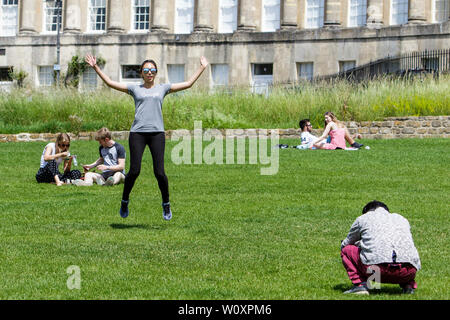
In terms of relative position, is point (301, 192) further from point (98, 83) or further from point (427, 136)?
point (98, 83)

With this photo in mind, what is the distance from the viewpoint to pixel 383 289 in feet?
31.5

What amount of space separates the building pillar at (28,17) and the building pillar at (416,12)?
21779 mm

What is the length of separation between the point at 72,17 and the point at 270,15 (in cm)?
1121

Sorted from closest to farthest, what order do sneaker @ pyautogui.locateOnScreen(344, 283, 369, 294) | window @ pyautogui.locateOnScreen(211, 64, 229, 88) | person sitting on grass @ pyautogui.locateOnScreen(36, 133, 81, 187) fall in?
1. sneaker @ pyautogui.locateOnScreen(344, 283, 369, 294)
2. person sitting on grass @ pyautogui.locateOnScreen(36, 133, 81, 187)
3. window @ pyautogui.locateOnScreen(211, 64, 229, 88)

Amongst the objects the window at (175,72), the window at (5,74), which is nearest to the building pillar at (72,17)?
the window at (5,74)

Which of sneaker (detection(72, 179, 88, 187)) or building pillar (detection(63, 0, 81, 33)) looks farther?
building pillar (detection(63, 0, 81, 33))

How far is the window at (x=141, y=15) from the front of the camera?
179ft

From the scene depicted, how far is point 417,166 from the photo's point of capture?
2067 cm

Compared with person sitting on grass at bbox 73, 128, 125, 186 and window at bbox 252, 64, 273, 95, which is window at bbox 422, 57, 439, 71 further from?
person sitting on grass at bbox 73, 128, 125, 186

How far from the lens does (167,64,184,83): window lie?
51.7m

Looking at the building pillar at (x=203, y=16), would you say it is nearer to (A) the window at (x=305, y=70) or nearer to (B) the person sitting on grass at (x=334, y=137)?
(A) the window at (x=305, y=70)

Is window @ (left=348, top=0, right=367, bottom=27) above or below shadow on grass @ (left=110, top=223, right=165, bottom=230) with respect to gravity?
above

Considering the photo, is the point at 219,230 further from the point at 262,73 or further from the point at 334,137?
the point at 262,73

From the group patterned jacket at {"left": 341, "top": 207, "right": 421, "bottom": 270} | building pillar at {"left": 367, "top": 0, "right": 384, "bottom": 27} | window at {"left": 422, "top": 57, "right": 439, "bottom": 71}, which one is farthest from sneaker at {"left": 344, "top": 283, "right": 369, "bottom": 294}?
building pillar at {"left": 367, "top": 0, "right": 384, "bottom": 27}
